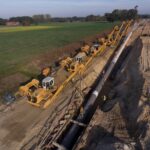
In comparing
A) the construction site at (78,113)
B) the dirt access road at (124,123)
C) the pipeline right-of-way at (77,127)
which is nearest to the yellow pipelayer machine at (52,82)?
the construction site at (78,113)

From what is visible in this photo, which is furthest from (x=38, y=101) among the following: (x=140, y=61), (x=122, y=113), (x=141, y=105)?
(x=140, y=61)

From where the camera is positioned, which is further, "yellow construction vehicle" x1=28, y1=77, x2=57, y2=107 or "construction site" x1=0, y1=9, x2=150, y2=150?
"yellow construction vehicle" x1=28, y1=77, x2=57, y2=107

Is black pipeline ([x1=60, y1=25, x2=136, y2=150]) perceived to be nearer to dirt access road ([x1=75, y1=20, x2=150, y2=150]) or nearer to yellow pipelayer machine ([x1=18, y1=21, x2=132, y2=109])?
dirt access road ([x1=75, y1=20, x2=150, y2=150])

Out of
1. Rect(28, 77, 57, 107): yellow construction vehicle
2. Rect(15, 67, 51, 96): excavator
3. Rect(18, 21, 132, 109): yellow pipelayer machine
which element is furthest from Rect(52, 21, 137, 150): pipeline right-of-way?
Rect(15, 67, 51, 96): excavator

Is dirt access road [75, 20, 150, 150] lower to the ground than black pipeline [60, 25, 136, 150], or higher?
higher

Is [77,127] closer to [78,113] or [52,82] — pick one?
[78,113]

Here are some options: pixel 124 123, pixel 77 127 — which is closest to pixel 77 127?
pixel 77 127

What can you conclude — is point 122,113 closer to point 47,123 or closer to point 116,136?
point 116,136

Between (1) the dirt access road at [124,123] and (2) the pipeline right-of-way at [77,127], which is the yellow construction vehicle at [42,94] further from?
(1) the dirt access road at [124,123]
